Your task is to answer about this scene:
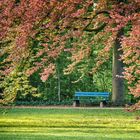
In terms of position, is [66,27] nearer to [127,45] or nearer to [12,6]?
[12,6]

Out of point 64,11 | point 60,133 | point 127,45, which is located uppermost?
point 64,11

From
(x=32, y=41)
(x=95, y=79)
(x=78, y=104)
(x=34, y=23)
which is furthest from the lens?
(x=95, y=79)

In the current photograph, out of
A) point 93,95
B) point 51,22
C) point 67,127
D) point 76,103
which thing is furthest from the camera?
point 93,95

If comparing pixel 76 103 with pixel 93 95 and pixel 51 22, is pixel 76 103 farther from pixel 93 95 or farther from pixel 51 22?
pixel 51 22

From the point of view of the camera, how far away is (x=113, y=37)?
24.8 ft

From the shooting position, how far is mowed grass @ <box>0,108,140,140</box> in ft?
41.7

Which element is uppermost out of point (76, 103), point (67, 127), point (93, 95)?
point (93, 95)

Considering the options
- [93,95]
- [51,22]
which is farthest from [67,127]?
[93,95]

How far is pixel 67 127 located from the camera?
15.1m

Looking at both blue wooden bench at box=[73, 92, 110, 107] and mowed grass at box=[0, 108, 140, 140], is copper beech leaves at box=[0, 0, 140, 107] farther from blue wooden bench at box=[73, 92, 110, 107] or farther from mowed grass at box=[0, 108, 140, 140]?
blue wooden bench at box=[73, 92, 110, 107]

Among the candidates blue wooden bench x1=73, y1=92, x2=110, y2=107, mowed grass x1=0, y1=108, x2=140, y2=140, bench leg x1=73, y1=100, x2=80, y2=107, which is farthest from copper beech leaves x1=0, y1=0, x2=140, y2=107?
bench leg x1=73, y1=100, x2=80, y2=107

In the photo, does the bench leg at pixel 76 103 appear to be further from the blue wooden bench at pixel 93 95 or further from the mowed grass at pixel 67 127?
the mowed grass at pixel 67 127

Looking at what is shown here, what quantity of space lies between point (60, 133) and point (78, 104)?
1252cm

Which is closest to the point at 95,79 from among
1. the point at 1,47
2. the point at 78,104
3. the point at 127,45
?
the point at 78,104
